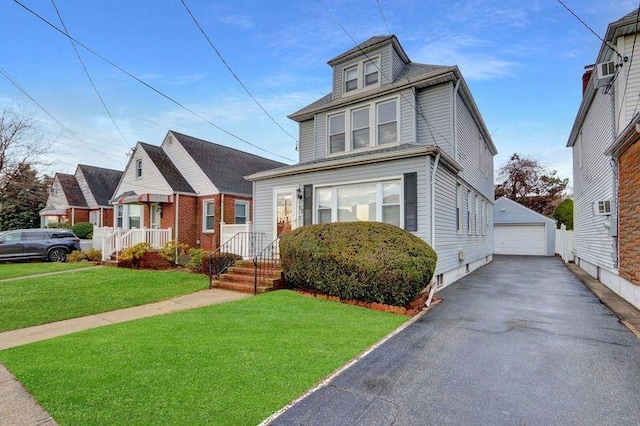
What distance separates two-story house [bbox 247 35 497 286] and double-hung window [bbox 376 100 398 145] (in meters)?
0.03

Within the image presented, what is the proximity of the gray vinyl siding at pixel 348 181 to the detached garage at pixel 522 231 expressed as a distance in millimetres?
19484

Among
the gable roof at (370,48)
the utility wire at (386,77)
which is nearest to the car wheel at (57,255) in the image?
the gable roof at (370,48)

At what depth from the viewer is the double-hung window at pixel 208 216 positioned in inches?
671

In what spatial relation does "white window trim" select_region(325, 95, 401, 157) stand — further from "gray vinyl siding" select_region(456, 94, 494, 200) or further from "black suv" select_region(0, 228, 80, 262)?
"black suv" select_region(0, 228, 80, 262)

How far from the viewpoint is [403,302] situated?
6750mm

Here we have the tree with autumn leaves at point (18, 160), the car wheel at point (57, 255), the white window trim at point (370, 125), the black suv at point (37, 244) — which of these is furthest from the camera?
the tree with autumn leaves at point (18, 160)

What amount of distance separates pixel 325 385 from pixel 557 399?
2.32 metres

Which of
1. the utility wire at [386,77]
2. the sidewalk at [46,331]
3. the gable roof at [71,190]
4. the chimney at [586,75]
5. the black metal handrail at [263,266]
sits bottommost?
the sidewalk at [46,331]

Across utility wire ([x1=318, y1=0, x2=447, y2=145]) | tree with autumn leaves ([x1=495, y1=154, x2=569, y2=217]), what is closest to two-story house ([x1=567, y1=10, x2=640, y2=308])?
utility wire ([x1=318, y1=0, x2=447, y2=145])

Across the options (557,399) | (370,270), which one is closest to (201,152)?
(370,270)

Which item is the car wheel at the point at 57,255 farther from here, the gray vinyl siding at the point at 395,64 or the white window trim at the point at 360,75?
the gray vinyl siding at the point at 395,64

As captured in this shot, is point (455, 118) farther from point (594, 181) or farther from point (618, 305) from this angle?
point (618, 305)

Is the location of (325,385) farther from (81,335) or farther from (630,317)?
(630,317)

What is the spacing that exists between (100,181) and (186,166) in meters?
12.2
